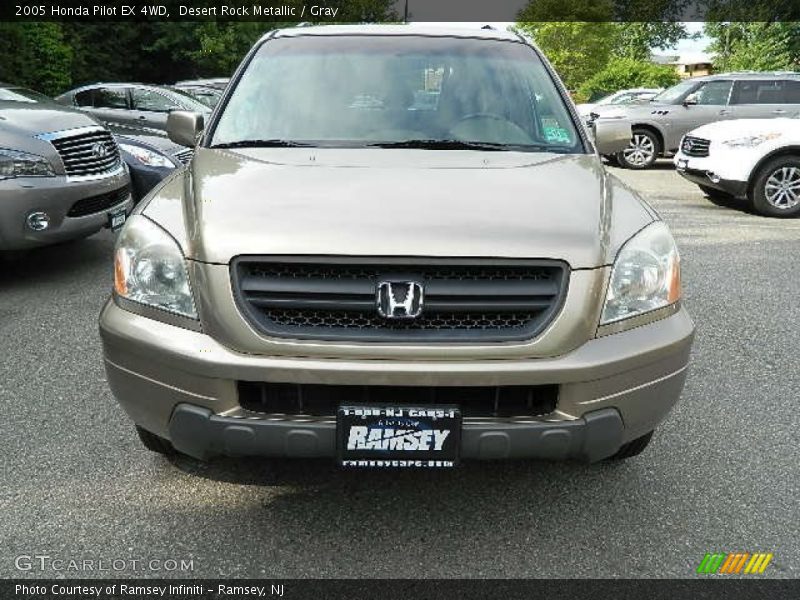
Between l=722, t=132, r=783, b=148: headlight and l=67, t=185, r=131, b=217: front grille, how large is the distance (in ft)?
23.0

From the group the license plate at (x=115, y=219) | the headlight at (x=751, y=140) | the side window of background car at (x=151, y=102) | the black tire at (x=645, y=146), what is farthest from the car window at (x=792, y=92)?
the license plate at (x=115, y=219)

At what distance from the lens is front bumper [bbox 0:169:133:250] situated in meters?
5.14

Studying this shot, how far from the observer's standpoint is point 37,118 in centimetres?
564

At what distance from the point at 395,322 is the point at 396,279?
13 cm

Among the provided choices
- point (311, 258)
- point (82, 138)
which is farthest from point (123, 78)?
point (311, 258)

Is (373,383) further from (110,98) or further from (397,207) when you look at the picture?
(110,98)

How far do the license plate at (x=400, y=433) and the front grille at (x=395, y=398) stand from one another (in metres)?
0.06

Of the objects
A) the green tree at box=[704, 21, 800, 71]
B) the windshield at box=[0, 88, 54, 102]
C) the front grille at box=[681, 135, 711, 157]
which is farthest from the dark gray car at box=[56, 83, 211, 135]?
the green tree at box=[704, 21, 800, 71]

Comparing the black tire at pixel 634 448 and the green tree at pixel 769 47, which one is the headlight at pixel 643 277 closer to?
the black tire at pixel 634 448

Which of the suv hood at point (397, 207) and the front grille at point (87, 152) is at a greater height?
the suv hood at point (397, 207)

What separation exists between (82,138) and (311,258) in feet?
14.0

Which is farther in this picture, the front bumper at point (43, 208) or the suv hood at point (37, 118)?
the suv hood at point (37, 118)

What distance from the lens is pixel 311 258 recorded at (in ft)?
7.38

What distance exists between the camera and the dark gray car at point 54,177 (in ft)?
17.0
